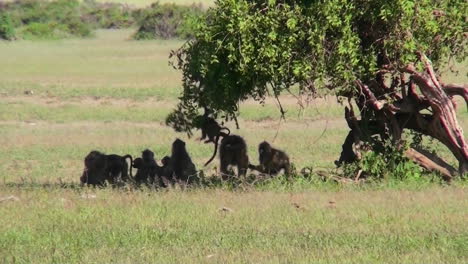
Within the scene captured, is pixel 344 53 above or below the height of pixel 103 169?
above

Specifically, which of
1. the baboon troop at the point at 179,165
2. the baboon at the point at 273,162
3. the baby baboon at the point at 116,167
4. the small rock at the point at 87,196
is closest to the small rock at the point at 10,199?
the small rock at the point at 87,196

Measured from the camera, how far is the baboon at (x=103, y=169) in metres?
15.8

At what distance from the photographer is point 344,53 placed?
1291 cm

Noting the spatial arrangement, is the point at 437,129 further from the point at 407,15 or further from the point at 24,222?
the point at 24,222

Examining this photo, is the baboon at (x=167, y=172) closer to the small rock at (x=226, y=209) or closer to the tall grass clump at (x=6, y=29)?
the small rock at (x=226, y=209)

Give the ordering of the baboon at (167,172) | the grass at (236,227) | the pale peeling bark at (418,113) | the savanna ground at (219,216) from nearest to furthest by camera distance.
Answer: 1. the grass at (236,227)
2. the savanna ground at (219,216)
3. the pale peeling bark at (418,113)
4. the baboon at (167,172)

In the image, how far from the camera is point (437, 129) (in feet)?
46.2

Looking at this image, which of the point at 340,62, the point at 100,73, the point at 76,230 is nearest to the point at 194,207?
the point at 76,230

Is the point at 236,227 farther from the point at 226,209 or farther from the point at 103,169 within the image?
the point at 103,169

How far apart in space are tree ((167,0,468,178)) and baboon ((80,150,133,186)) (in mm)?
2282

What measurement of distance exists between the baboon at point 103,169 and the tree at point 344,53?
2282 millimetres

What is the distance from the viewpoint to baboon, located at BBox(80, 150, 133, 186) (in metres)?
15.8

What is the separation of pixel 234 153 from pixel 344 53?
340 cm

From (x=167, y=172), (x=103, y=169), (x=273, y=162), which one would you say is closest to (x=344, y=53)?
(x=273, y=162)
